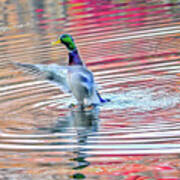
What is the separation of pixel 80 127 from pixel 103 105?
1059 mm

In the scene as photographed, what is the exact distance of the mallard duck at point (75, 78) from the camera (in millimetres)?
8750

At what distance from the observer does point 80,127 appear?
7.89m

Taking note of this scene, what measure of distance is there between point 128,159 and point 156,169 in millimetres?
434

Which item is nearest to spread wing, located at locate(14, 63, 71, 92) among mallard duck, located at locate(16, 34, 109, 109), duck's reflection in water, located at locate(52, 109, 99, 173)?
mallard duck, located at locate(16, 34, 109, 109)

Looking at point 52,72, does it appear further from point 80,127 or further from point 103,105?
point 80,127

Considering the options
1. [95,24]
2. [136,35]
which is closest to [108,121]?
[136,35]

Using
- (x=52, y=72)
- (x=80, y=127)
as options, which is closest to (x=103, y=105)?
(x=52, y=72)

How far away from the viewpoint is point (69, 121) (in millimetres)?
8250

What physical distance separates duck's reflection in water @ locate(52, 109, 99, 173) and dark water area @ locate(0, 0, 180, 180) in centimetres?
1

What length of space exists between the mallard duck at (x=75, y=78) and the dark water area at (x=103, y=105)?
0.17 m

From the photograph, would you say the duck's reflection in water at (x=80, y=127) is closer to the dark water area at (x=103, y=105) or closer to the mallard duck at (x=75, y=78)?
the dark water area at (x=103, y=105)

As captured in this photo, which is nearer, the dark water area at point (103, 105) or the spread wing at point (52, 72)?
the dark water area at point (103, 105)

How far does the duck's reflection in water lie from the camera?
255 inches

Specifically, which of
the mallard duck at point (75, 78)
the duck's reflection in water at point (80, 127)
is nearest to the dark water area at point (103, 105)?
the duck's reflection in water at point (80, 127)
